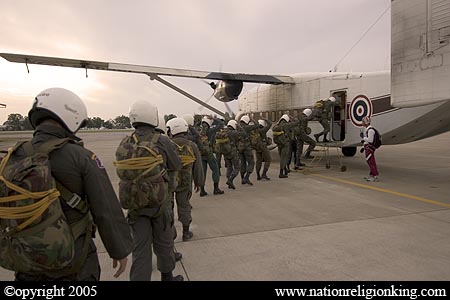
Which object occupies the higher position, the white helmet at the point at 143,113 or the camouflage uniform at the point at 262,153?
the white helmet at the point at 143,113

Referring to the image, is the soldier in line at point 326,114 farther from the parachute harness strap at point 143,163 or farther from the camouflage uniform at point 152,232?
the parachute harness strap at point 143,163

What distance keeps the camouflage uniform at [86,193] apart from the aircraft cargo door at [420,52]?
5.34m

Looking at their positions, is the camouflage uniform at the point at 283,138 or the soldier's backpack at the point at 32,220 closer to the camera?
the soldier's backpack at the point at 32,220

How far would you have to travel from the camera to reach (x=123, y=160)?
2.90m

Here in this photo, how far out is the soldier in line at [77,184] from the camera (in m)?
1.89

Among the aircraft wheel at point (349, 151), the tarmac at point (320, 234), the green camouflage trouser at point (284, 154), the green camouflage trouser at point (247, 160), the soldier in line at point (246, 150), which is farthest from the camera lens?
the aircraft wheel at point (349, 151)

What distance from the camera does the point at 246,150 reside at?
8.49m

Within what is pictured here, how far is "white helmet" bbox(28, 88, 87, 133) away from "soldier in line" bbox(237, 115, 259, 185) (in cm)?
631

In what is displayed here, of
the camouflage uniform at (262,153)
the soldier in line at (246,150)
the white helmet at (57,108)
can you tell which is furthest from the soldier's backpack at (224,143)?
the white helmet at (57,108)

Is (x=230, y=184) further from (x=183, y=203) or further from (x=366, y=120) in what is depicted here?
(x=366, y=120)

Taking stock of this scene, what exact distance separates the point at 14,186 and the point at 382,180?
28.7 feet

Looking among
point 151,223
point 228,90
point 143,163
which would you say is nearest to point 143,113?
point 143,163

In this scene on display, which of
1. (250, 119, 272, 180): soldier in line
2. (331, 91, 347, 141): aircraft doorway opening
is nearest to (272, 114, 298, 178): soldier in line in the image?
(250, 119, 272, 180): soldier in line
